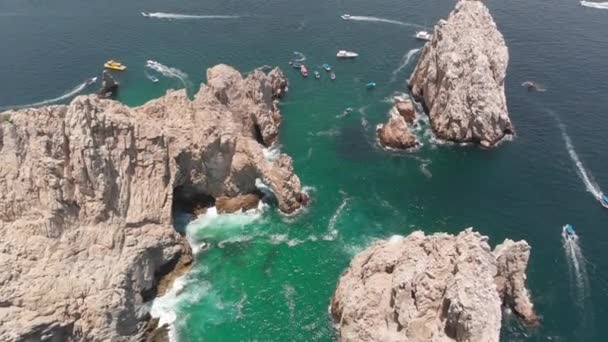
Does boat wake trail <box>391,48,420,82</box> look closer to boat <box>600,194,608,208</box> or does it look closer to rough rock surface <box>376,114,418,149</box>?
rough rock surface <box>376,114,418,149</box>

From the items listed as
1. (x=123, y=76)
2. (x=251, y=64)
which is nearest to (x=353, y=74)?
(x=251, y=64)

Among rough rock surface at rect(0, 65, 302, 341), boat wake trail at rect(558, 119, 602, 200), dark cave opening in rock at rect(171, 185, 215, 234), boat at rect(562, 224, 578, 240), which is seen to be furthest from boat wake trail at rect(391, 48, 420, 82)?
rough rock surface at rect(0, 65, 302, 341)

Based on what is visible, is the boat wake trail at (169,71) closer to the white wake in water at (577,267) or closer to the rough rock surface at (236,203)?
the rough rock surface at (236,203)

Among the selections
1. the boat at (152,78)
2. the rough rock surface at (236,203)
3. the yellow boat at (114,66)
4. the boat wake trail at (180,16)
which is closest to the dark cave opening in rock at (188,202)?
the rough rock surface at (236,203)

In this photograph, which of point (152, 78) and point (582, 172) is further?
point (152, 78)

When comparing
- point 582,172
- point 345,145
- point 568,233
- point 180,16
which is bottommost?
point 568,233

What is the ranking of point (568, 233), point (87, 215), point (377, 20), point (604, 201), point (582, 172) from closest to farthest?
point (87, 215) < point (568, 233) < point (604, 201) < point (582, 172) < point (377, 20)

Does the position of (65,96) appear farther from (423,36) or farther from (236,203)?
(423,36)

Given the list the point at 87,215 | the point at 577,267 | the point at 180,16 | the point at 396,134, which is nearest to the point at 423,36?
the point at 396,134
